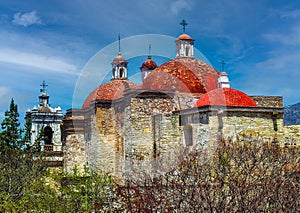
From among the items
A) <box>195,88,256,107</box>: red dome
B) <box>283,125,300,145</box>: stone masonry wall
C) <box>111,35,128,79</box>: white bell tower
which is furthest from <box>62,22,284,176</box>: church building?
<box>111,35,128,79</box>: white bell tower

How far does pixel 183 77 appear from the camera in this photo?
17.0 meters

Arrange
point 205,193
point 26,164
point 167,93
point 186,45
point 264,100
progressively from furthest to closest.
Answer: point 186,45 → point 264,100 → point 26,164 → point 167,93 → point 205,193

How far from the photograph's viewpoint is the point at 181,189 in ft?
27.2

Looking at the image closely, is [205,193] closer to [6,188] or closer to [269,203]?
[269,203]

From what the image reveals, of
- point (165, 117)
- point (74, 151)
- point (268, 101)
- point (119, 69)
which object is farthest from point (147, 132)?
point (119, 69)

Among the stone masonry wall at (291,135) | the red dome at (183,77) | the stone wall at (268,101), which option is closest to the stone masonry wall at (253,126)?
the stone masonry wall at (291,135)

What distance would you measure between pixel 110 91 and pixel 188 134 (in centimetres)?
593

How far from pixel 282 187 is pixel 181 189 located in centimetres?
193

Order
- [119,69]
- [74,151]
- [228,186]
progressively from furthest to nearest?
[119,69] < [74,151] < [228,186]

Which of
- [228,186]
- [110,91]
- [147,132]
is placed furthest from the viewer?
[110,91]

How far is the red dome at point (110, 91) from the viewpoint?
60.1 ft

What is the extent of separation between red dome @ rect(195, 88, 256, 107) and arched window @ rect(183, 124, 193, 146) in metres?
0.85

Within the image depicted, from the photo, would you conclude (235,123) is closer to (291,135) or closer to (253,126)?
(253,126)

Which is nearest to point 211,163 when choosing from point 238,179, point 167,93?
point 238,179
